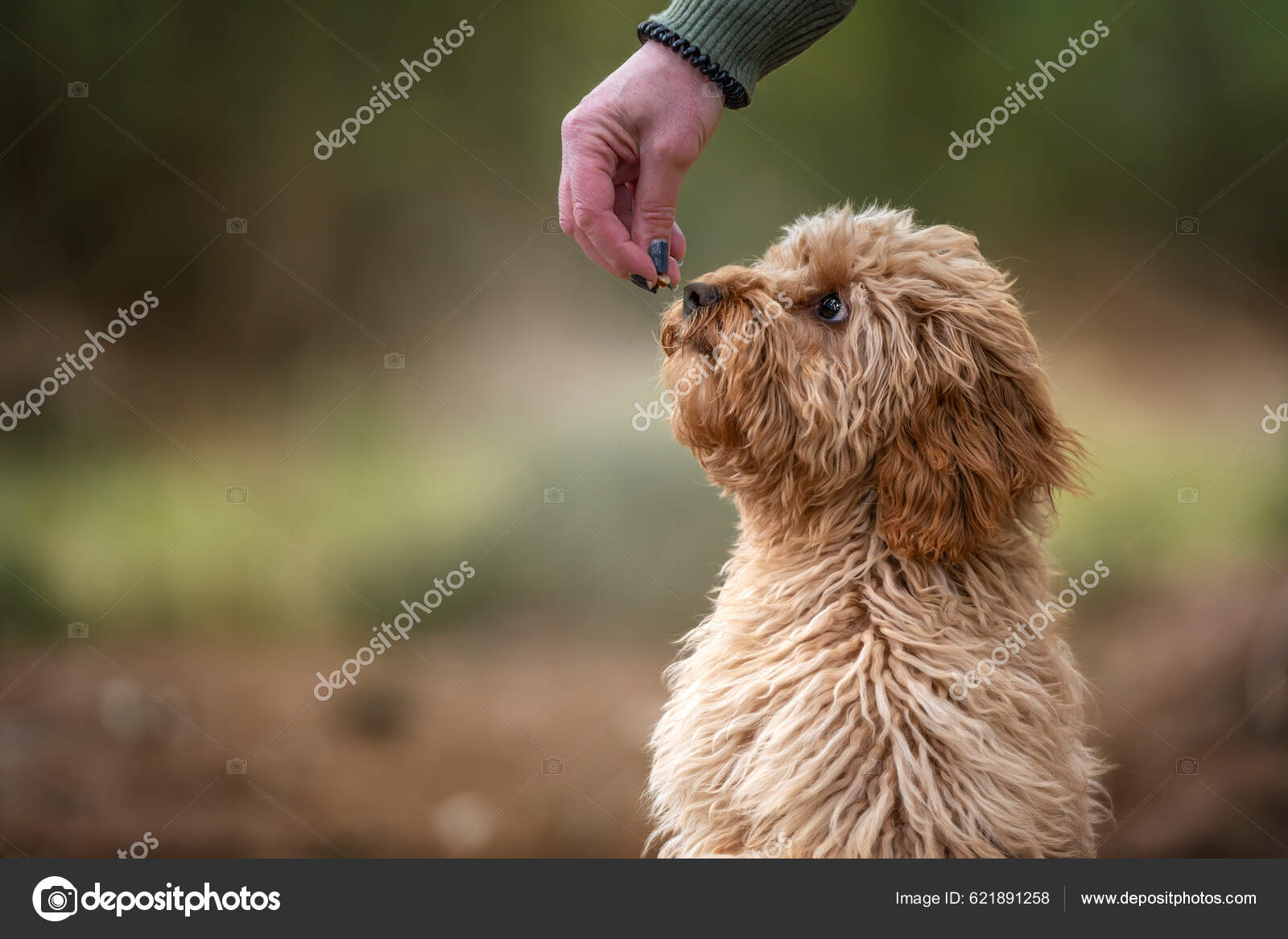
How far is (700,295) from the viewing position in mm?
1622

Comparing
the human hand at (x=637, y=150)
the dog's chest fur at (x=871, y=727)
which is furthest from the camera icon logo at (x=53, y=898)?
the human hand at (x=637, y=150)

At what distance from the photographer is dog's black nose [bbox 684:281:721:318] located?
162 centimetres

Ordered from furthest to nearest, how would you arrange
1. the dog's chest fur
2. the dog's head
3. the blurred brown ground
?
the blurred brown ground
the dog's head
the dog's chest fur

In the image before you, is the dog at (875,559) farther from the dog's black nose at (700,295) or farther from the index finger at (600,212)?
the index finger at (600,212)

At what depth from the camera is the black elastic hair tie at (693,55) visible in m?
1.61

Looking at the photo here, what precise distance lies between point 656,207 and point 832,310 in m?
0.36

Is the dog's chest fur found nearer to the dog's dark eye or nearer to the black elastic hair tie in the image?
the dog's dark eye

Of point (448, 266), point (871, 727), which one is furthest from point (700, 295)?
point (448, 266)

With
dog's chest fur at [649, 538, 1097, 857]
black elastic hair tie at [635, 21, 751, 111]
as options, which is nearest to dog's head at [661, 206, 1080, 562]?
dog's chest fur at [649, 538, 1097, 857]

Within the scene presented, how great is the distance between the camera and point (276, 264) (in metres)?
3.51

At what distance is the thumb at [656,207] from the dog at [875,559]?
10cm

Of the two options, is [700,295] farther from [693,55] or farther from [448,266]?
[448,266]

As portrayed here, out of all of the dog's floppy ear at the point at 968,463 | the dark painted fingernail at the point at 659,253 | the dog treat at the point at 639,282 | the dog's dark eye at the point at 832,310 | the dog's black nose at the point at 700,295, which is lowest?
the dog's floppy ear at the point at 968,463

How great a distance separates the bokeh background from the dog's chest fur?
5.19 feet
